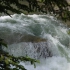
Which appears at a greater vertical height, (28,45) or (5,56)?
(5,56)

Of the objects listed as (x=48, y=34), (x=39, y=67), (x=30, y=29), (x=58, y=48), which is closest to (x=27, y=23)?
(x=30, y=29)

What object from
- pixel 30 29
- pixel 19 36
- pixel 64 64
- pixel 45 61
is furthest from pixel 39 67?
pixel 30 29

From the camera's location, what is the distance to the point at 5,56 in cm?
208

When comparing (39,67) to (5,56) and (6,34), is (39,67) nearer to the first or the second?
(6,34)

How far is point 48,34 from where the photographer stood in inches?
405

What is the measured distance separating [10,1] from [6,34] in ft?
23.8

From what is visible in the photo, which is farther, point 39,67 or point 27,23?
point 27,23

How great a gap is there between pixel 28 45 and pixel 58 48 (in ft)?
4.97

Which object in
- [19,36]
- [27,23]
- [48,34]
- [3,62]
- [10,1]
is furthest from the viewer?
[27,23]

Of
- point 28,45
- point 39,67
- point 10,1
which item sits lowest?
point 39,67

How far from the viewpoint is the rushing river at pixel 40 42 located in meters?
8.89

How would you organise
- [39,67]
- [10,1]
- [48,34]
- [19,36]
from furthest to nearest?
[48,34] → [19,36] → [39,67] → [10,1]

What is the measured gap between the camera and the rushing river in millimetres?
8891

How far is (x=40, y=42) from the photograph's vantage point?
29.4ft
